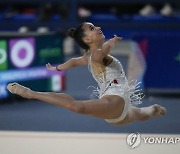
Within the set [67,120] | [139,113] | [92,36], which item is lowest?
[67,120]

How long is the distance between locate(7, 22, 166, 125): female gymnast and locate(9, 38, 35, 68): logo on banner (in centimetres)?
230

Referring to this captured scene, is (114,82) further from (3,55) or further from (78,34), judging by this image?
(3,55)

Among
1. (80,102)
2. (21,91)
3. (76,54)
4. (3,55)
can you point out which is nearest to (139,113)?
(80,102)

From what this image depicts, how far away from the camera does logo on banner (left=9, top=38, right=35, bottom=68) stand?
4964mm

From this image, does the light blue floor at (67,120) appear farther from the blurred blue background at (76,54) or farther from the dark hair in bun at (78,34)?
the dark hair in bun at (78,34)

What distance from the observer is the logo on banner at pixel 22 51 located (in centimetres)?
496

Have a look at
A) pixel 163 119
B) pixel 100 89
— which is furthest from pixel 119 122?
pixel 163 119

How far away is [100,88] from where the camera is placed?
8.96 ft

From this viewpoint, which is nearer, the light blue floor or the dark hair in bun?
the dark hair in bun

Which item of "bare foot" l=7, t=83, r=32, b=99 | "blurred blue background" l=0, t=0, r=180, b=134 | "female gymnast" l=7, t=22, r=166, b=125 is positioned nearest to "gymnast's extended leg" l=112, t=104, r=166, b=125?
"female gymnast" l=7, t=22, r=166, b=125

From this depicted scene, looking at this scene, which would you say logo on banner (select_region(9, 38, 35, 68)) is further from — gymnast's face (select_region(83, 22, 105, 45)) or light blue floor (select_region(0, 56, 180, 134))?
gymnast's face (select_region(83, 22, 105, 45))

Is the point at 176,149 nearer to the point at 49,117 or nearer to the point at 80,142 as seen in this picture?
the point at 80,142

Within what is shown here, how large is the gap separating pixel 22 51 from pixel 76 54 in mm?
1861

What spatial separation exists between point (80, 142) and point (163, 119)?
1311 millimetres
